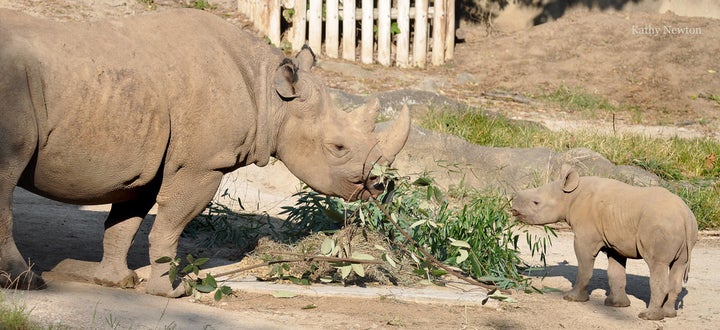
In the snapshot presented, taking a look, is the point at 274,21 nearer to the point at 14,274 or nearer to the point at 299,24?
the point at 299,24

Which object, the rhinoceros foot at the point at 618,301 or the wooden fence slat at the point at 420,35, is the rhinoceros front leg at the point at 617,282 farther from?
the wooden fence slat at the point at 420,35

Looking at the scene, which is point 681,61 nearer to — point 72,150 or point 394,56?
point 394,56

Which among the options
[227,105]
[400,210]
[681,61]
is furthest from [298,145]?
[681,61]

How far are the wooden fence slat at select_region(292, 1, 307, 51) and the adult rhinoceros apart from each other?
910cm

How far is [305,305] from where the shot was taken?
688 cm

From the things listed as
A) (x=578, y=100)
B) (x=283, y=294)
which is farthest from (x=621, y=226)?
(x=578, y=100)

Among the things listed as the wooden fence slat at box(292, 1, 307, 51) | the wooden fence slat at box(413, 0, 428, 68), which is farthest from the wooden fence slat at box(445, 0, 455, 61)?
the wooden fence slat at box(292, 1, 307, 51)

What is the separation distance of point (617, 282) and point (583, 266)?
27 centimetres

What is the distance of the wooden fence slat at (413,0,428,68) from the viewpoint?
17.2 m

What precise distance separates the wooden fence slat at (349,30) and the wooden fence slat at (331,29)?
0.14 meters

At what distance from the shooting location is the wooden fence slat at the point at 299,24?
16.3 metres

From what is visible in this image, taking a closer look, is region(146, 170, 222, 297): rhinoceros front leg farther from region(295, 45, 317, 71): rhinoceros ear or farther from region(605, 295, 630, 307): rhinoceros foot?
region(605, 295, 630, 307): rhinoceros foot

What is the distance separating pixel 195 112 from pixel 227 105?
22cm

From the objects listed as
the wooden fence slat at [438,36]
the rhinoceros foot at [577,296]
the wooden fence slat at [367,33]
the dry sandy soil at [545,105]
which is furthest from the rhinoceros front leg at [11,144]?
the wooden fence slat at [438,36]
